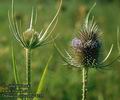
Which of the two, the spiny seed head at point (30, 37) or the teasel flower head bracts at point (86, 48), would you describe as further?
the teasel flower head bracts at point (86, 48)

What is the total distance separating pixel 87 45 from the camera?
2.66 m

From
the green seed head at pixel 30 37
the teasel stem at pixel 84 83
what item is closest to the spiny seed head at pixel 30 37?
the green seed head at pixel 30 37

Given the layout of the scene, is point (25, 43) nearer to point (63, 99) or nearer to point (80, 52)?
point (80, 52)

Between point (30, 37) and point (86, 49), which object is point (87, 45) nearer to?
point (86, 49)

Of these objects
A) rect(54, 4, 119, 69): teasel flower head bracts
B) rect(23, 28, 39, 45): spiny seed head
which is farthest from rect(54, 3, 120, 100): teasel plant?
rect(23, 28, 39, 45): spiny seed head

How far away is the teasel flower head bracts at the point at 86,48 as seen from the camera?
101 inches

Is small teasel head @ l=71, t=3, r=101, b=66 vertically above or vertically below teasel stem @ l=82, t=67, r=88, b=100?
above

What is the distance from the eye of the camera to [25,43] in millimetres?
2332

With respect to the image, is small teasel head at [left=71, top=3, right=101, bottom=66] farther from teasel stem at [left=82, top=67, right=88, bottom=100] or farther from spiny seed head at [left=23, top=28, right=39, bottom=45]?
spiny seed head at [left=23, top=28, right=39, bottom=45]

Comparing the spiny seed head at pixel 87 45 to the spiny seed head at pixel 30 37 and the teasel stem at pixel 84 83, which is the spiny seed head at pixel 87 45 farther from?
the spiny seed head at pixel 30 37

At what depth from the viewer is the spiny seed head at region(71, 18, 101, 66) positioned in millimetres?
2609

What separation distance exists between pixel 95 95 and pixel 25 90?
312 cm

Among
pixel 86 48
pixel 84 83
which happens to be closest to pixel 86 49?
pixel 86 48

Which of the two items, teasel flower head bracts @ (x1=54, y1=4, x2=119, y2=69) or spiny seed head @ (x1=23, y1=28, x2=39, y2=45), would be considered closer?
spiny seed head @ (x1=23, y1=28, x2=39, y2=45)
